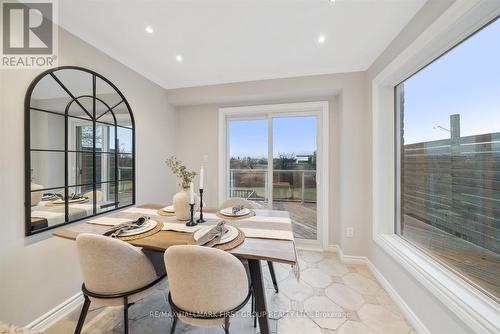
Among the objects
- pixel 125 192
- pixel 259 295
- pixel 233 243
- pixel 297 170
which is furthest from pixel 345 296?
pixel 125 192

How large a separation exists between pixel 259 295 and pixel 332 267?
5.21 ft

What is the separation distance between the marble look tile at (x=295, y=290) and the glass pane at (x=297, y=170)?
99 centimetres

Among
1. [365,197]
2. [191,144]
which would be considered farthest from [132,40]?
[365,197]

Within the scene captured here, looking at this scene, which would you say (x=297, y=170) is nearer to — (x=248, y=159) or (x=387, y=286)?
(x=248, y=159)

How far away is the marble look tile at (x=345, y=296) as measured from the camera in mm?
1723

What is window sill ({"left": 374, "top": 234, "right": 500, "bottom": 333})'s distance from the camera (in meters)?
0.99

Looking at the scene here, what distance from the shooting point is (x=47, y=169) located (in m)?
1.54

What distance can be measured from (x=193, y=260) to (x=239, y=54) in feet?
6.86

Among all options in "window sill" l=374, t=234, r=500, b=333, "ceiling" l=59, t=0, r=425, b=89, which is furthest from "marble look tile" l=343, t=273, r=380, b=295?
"ceiling" l=59, t=0, r=425, b=89

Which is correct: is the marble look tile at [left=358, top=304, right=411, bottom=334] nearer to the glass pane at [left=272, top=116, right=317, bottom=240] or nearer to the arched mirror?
the glass pane at [left=272, top=116, right=317, bottom=240]

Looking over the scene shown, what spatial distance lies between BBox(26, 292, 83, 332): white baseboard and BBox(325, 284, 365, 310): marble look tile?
2.34 metres

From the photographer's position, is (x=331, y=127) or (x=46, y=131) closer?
(x=46, y=131)

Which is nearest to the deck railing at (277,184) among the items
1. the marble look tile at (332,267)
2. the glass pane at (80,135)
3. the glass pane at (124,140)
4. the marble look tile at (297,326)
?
the marble look tile at (332,267)

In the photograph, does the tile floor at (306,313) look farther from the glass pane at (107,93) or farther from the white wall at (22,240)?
the glass pane at (107,93)
